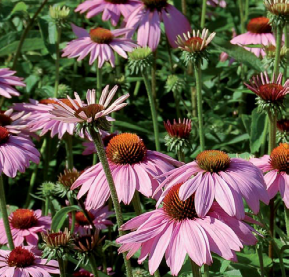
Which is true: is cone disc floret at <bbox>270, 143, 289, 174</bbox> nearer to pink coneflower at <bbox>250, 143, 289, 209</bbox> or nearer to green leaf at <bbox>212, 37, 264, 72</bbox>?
pink coneflower at <bbox>250, 143, 289, 209</bbox>

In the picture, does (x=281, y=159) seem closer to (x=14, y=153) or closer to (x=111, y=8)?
(x=14, y=153)

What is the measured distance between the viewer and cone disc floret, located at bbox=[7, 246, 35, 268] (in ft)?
4.13

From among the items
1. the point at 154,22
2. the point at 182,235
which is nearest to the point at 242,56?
the point at 154,22

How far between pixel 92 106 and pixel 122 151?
205 millimetres

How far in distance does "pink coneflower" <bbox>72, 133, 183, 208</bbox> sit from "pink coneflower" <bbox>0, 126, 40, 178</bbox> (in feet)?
0.69

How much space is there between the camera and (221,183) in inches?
37.6

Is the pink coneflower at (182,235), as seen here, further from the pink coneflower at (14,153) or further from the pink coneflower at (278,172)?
the pink coneflower at (14,153)

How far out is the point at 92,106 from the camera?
0.98 metres

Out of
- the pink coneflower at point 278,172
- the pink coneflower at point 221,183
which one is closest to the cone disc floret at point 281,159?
the pink coneflower at point 278,172

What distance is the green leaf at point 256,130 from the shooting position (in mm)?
1577

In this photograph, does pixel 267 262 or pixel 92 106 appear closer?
pixel 92 106

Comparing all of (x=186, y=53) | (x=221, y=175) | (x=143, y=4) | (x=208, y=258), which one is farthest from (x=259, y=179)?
(x=143, y=4)

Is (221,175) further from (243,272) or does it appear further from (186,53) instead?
(186,53)

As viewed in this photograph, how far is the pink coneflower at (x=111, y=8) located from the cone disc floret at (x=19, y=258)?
2.82 feet
